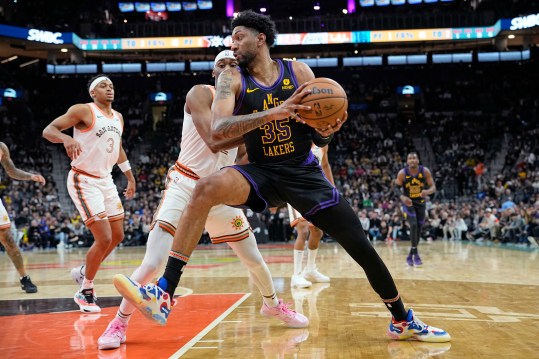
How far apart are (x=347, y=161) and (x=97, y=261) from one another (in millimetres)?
24320

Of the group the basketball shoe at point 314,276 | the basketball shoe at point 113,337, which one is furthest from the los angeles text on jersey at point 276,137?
the basketball shoe at point 314,276

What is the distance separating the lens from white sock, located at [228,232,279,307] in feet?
15.6

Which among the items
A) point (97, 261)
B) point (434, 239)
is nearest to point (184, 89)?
point (434, 239)

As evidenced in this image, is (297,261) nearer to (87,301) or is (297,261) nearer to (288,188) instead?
(87,301)

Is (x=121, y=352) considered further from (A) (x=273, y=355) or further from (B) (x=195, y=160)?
(B) (x=195, y=160)

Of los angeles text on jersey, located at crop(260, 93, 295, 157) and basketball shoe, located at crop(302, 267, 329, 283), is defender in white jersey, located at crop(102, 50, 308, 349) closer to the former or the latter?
los angeles text on jersey, located at crop(260, 93, 295, 157)

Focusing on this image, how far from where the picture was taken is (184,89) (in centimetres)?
3797

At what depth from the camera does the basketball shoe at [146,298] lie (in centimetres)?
363

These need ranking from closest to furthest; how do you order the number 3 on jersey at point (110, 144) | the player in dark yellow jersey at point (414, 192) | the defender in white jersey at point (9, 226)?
the number 3 on jersey at point (110, 144), the defender in white jersey at point (9, 226), the player in dark yellow jersey at point (414, 192)

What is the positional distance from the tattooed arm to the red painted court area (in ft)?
4.85

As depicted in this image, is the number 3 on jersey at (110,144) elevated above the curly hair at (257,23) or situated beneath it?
situated beneath

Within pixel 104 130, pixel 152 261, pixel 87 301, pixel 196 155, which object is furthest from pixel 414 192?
pixel 152 261

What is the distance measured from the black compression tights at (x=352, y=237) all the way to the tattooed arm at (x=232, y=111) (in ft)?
2.51

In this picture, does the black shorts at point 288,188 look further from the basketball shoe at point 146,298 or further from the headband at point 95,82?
the headband at point 95,82
